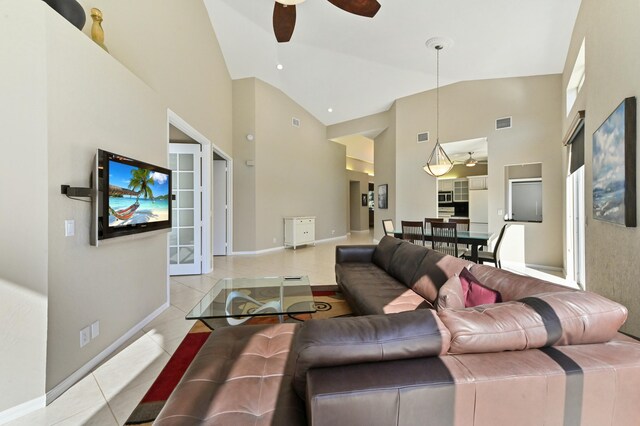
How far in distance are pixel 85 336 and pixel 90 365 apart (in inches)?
9.2

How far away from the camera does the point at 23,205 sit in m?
1.72

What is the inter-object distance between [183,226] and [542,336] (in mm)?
5043

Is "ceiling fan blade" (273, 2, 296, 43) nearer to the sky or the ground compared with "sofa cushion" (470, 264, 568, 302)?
nearer to the sky

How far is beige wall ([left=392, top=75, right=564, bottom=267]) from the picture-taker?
5.11 m

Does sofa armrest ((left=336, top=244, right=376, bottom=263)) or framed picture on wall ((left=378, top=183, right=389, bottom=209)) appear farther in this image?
framed picture on wall ((left=378, top=183, right=389, bottom=209))

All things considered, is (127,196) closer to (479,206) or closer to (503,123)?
(503,123)

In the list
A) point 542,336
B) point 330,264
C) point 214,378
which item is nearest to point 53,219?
point 214,378

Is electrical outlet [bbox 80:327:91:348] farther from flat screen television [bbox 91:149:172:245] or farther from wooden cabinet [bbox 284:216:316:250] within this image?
wooden cabinet [bbox 284:216:316:250]

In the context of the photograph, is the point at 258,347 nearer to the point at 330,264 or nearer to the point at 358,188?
the point at 330,264

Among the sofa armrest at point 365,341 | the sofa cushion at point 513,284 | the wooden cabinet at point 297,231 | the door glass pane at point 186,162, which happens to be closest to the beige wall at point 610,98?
the sofa cushion at point 513,284

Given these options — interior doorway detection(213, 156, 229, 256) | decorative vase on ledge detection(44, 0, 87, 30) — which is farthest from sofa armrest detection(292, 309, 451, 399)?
interior doorway detection(213, 156, 229, 256)

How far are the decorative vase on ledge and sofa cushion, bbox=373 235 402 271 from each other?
11.4 feet

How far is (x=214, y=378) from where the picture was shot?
1259 mm

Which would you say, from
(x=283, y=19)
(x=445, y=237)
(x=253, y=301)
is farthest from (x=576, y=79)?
(x=253, y=301)
